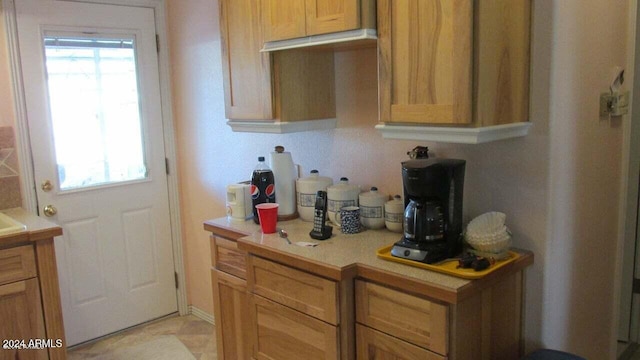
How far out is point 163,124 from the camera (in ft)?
11.6

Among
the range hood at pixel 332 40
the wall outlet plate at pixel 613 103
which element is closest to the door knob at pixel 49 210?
the range hood at pixel 332 40

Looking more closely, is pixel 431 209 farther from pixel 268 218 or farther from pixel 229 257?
pixel 229 257

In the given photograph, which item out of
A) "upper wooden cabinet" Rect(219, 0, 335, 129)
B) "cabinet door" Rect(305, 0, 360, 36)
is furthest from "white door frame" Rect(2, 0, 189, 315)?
"cabinet door" Rect(305, 0, 360, 36)

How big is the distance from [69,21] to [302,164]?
1.66 meters

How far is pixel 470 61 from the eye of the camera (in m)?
1.64

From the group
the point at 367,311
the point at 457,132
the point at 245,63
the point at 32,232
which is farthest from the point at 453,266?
the point at 32,232

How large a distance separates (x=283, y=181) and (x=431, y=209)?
932mm

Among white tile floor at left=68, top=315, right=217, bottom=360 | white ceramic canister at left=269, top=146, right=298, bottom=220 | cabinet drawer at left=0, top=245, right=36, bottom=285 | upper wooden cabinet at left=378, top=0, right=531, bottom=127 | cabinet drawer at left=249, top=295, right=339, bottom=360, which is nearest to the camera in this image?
upper wooden cabinet at left=378, top=0, right=531, bottom=127

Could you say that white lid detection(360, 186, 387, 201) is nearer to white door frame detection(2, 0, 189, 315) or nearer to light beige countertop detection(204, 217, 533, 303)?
light beige countertop detection(204, 217, 533, 303)

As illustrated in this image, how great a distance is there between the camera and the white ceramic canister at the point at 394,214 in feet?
7.23

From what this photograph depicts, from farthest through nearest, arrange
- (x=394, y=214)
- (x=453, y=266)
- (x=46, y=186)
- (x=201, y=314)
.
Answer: (x=201, y=314), (x=46, y=186), (x=394, y=214), (x=453, y=266)

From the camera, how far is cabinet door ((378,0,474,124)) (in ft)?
5.41

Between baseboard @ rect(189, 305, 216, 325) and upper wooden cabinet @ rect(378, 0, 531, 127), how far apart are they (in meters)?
2.28

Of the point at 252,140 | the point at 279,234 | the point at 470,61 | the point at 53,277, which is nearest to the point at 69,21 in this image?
the point at 252,140
